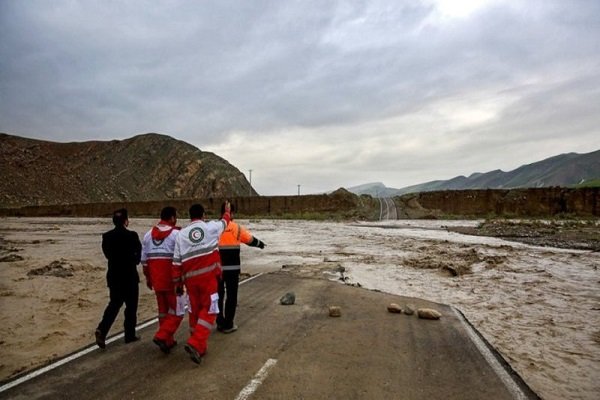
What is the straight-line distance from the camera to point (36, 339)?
6.50 meters

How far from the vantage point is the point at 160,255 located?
17.9 feet

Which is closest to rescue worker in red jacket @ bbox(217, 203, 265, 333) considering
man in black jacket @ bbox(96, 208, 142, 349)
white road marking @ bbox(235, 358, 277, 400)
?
man in black jacket @ bbox(96, 208, 142, 349)

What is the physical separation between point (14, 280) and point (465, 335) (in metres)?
12.0

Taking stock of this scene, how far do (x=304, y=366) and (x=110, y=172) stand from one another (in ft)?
349

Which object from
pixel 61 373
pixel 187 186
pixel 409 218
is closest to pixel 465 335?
pixel 61 373

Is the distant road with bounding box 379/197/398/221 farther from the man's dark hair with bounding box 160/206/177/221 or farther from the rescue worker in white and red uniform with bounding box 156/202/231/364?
the rescue worker in white and red uniform with bounding box 156/202/231/364

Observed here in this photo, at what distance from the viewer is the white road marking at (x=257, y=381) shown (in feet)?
13.6

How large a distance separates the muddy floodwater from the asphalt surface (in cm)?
74

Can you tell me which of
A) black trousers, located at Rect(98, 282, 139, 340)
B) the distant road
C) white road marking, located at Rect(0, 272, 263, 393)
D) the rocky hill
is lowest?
white road marking, located at Rect(0, 272, 263, 393)

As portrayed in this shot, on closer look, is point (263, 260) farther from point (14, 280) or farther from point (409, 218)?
point (409, 218)

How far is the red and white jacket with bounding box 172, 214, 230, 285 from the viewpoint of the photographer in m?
5.18

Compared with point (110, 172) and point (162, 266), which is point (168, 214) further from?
point (110, 172)

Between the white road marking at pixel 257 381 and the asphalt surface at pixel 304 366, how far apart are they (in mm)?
12

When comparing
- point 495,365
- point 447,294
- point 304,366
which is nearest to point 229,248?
point 304,366
